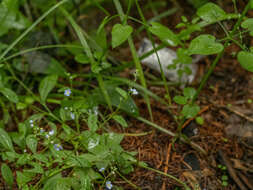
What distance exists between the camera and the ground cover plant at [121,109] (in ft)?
4.65

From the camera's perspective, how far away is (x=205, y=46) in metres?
1.30

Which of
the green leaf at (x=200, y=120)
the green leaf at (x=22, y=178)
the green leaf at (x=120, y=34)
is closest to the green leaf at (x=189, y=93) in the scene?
the green leaf at (x=200, y=120)

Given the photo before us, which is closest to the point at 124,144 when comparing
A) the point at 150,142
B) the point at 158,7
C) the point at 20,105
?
the point at 150,142

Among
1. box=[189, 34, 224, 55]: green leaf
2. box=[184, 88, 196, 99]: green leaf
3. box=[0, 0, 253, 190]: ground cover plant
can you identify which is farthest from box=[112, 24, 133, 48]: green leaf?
box=[184, 88, 196, 99]: green leaf

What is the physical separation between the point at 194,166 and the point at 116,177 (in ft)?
1.66

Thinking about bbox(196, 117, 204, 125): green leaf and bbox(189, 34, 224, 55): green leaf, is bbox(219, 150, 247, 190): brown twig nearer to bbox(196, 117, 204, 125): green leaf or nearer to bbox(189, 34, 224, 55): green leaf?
bbox(196, 117, 204, 125): green leaf

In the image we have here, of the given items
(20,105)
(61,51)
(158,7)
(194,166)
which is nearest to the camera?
(194,166)

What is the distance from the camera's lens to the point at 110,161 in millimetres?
1476

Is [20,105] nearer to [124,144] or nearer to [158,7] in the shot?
[124,144]

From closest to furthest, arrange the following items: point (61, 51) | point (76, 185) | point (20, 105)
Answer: point (76, 185)
point (20, 105)
point (61, 51)

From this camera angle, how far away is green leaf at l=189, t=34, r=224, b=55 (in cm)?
127

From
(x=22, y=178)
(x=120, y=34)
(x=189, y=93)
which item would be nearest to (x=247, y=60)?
(x=189, y=93)

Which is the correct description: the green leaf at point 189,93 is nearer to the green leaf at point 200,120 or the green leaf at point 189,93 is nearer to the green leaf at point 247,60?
the green leaf at point 200,120

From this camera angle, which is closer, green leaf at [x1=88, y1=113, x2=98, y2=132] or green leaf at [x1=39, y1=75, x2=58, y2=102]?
green leaf at [x1=88, y1=113, x2=98, y2=132]
